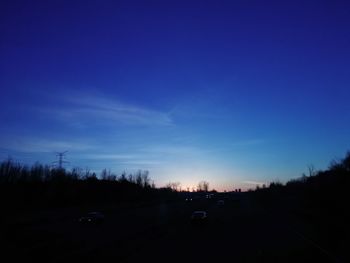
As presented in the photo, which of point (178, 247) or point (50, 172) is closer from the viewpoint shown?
point (178, 247)

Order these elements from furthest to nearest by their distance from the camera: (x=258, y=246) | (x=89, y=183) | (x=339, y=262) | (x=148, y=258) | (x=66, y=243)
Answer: (x=89, y=183) < (x=66, y=243) < (x=258, y=246) < (x=148, y=258) < (x=339, y=262)

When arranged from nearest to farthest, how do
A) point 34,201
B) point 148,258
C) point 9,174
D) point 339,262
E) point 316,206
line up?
point 339,262 < point 148,258 < point 316,206 < point 34,201 < point 9,174

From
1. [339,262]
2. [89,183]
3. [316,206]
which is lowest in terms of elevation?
[339,262]

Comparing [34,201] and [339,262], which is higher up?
[34,201]

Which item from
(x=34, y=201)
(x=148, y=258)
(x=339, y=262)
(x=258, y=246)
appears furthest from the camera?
(x=34, y=201)

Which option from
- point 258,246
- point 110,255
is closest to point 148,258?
point 110,255

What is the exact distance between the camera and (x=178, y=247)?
23844 millimetres

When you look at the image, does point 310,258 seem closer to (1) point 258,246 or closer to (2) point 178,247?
(1) point 258,246

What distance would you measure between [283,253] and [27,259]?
437 inches

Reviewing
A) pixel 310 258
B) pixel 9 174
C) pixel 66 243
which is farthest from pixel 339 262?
pixel 9 174

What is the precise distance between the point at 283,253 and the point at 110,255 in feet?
24.8

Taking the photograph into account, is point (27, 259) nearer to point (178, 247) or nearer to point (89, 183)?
point (178, 247)

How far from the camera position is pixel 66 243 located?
25.9m

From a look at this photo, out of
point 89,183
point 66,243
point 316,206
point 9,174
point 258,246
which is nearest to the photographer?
point 258,246
